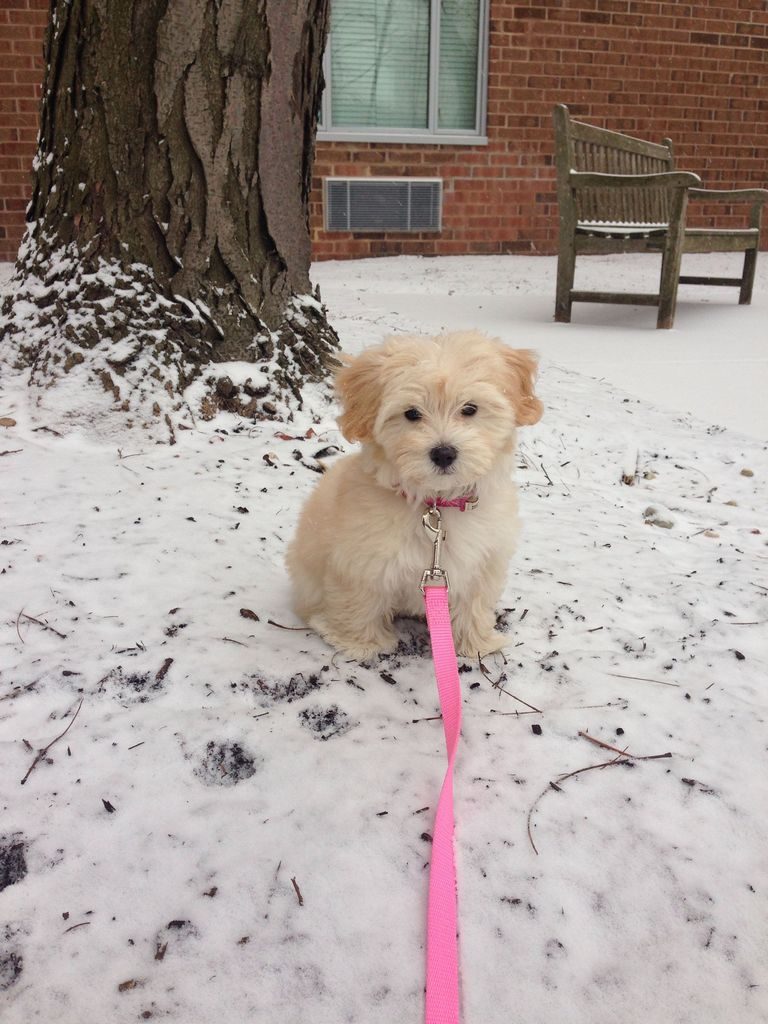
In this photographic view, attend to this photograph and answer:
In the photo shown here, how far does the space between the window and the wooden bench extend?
345 centimetres

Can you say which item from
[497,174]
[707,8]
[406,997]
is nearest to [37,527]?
[406,997]

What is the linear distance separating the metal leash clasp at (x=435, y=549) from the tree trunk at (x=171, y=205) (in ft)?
6.81

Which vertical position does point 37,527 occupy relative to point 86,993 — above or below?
above

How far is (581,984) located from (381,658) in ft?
3.72

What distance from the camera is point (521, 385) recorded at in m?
2.20

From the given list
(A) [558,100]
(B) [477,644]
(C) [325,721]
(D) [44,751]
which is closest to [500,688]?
(B) [477,644]

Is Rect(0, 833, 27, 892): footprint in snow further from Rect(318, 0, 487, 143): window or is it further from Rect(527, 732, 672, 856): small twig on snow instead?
Rect(318, 0, 487, 143): window

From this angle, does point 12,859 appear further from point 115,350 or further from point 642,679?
point 115,350

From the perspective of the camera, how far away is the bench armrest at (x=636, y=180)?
23.2ft

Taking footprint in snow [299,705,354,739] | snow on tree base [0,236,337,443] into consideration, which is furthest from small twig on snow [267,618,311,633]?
snow on tree base [0,236,337,443]

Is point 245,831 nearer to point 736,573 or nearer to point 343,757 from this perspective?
point 343,757

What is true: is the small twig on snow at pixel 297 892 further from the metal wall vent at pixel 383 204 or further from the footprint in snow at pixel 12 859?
the metal wall vent at pixel 383 204

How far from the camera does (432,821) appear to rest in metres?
1.76

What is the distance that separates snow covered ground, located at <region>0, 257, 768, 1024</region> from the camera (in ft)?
4.70
